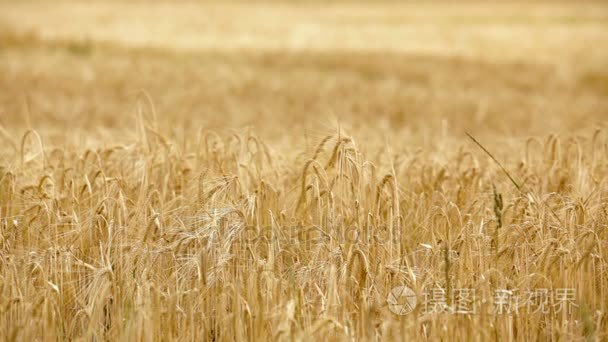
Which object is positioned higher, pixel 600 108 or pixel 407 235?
pixel 600 108

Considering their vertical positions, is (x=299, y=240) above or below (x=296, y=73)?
below

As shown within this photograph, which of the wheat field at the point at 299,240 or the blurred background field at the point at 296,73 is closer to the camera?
the wheat field at the point at 299,240

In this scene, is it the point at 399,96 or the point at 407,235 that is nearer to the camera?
the point at 407,235

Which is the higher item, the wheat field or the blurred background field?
the blurred background field

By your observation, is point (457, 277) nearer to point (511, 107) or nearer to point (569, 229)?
point (569, 229)

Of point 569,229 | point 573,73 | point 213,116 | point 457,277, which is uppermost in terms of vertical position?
point 573,73

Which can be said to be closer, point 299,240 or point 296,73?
point 299,240

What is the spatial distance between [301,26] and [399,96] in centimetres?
828

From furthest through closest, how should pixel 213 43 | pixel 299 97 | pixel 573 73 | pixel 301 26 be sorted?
1. pixel 301 26
2. pixel 213 43
3. pixel 573 73
4. pixel 299 97

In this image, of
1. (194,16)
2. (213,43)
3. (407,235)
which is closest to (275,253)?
(407,235)

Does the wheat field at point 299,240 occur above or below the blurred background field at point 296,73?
below

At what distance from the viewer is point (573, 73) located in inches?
489

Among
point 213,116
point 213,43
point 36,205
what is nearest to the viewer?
point 36,205

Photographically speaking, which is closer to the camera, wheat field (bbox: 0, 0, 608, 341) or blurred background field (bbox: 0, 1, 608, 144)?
wheat field (bbox: 0, 0, 608, 341)
